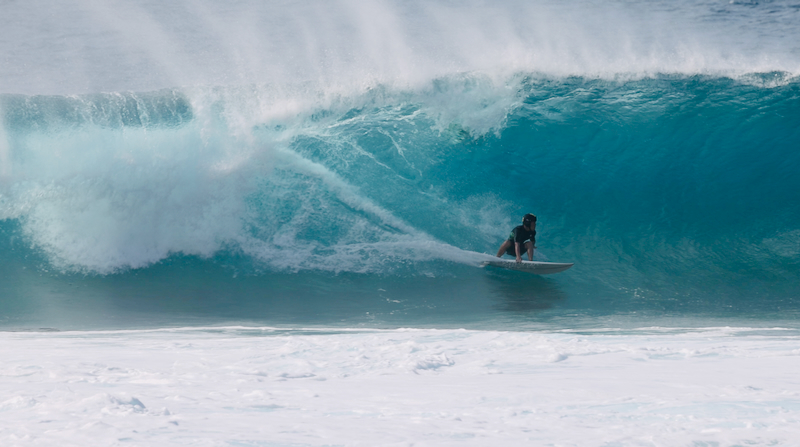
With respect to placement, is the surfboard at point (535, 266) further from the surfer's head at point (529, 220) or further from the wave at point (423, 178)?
the surfer's head at point (529, 220)

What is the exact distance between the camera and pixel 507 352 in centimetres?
384

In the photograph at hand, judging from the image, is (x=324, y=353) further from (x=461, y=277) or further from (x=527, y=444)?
(x=461, y=277)

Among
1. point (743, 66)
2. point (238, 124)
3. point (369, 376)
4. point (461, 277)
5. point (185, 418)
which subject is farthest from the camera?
point (743, 66)

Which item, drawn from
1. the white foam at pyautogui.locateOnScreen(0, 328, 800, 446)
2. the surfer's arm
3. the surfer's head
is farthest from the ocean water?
the surfer's head

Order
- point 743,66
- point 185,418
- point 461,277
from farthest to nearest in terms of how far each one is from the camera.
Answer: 1. point 743,66
2. point 461,277
3. point 185,418

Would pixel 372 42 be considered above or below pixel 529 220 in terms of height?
above

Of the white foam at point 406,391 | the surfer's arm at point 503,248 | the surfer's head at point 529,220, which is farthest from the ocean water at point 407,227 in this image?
the surfer's head at point 529,220

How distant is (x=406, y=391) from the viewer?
115 inches

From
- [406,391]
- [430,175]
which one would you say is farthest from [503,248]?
[406,391]

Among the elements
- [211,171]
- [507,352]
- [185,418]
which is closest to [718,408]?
[507,352]

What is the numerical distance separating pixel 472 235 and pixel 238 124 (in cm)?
386

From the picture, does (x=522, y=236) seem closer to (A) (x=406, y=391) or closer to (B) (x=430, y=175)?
(B) (x=430, y=175)

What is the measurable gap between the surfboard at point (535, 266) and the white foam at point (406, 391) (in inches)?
98.3

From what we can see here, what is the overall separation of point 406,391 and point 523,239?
4445 mm
